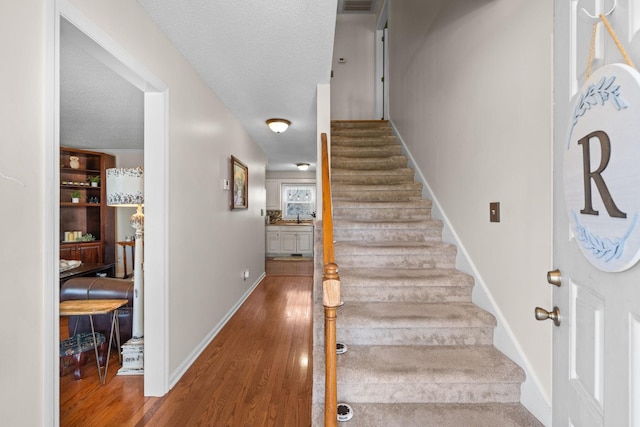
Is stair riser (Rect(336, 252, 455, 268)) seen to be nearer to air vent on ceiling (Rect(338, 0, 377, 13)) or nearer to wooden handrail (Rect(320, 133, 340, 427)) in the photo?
wooden handrail (Rect(320, 133, 340, 427))

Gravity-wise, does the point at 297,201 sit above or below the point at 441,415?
above

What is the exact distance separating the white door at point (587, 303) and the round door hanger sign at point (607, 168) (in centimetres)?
2

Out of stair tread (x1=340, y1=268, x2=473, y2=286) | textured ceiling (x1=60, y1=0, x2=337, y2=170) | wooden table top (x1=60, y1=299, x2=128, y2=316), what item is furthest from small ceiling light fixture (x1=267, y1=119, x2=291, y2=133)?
wooden table top (x1=60, y1=299, x2=128, y2=316)

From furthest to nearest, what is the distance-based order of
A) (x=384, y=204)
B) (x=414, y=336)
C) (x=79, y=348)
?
(x=384, y=204), (x=79, y=348), (x=414, y=336)

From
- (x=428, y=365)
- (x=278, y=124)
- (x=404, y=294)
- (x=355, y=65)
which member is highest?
(x=355, y=65)

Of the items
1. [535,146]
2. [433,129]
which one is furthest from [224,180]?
[535,146]

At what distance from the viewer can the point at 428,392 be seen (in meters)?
1.58

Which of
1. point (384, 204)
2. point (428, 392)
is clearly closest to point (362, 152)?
point (384, 204)

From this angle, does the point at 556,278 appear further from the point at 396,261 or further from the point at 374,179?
the point at 374,179

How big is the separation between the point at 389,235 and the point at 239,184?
2.16m

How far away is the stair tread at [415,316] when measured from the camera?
73.7 inches

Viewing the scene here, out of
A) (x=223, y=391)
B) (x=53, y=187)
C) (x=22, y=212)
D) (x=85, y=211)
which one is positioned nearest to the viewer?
(x=22, y=212)

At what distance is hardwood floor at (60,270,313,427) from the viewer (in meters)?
1.85

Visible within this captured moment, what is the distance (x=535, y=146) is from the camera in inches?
59.3
